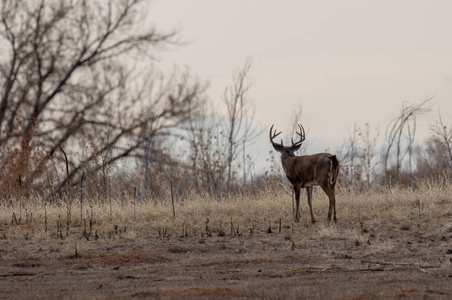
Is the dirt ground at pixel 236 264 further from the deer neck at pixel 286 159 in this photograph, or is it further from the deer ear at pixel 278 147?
the deer ear at pixel 278 147

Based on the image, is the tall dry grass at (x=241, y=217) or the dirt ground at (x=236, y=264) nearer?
the dirt ground at (x=236, y=264)

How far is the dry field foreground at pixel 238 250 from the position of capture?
23.6 feet

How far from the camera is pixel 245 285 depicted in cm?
730

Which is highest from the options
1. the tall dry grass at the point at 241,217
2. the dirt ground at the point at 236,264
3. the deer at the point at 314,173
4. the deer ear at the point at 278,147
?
the deer ear at the point at 278,147

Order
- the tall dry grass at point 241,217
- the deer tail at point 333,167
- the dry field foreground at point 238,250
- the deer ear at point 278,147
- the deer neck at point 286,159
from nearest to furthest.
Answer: the dry field foreground at point 238,250 → the tall dry grass at point 241,217 → the deer tail at point 333,167 → the deer neck at point 286,159 → the deer ear at point 278,147

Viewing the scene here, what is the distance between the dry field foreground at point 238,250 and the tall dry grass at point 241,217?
27mm

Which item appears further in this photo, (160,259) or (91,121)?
(91,121)

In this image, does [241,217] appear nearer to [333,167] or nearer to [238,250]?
[333,167]

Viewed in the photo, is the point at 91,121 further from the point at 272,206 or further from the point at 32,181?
the point at 272,206

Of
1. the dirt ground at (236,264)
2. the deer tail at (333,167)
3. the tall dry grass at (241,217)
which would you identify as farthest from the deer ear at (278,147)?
the dirt ground at (236,264)

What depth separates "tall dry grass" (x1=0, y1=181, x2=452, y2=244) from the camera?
12695mm

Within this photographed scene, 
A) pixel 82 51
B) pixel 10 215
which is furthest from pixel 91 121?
pixel 10 215

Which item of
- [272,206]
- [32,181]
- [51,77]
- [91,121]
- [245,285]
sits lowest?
[245,285]

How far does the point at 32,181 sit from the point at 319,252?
15030 mm
